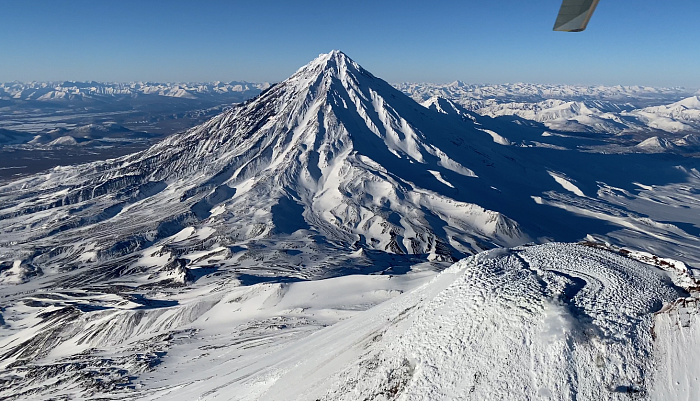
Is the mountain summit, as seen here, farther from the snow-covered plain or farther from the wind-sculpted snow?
the wind-sculpted snow

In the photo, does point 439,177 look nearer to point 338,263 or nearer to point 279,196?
point 279,196

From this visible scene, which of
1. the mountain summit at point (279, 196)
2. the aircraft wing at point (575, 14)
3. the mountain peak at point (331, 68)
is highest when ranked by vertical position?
the mountain peak at point (331, 68)

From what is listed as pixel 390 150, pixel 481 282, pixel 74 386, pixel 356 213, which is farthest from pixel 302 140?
pixel 481 282

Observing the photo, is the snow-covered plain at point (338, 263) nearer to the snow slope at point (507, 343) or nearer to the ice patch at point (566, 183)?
the snow slope at point (507, 343)

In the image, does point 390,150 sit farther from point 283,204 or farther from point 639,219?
point 639,219

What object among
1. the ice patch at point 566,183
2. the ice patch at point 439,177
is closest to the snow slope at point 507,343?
the ice patch at point 439,177

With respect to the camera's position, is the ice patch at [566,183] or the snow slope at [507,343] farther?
the ice patch at [566,183]

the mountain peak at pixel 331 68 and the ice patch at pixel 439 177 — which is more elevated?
the mountain peak at pixel 331 68
